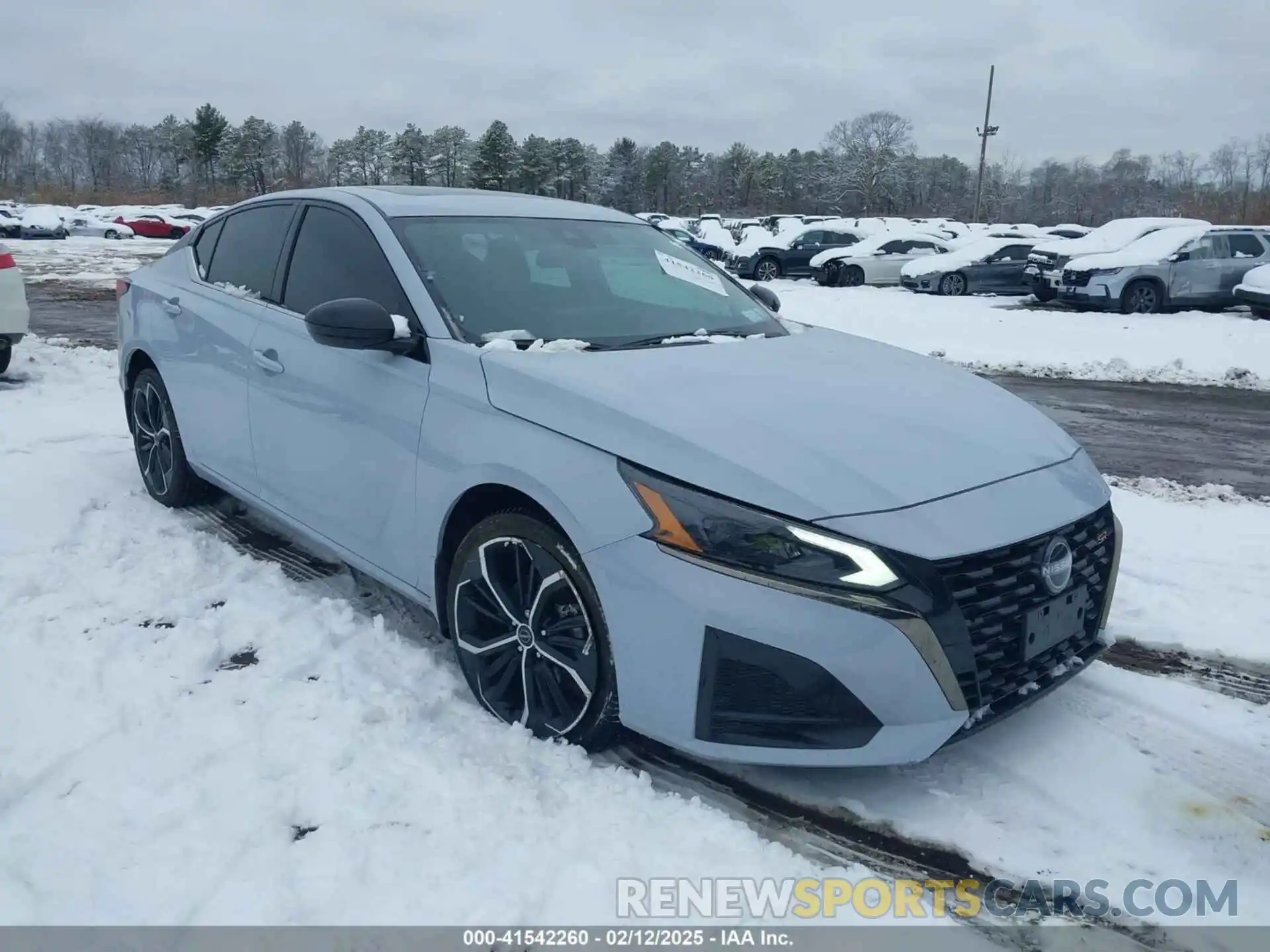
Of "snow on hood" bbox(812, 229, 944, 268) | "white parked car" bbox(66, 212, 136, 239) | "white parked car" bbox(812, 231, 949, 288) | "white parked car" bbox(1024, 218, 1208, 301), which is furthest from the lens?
"white parked car" bbox(66, 212, 136, 239)

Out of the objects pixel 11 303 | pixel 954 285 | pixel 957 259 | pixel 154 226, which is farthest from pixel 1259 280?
pixel 154 226

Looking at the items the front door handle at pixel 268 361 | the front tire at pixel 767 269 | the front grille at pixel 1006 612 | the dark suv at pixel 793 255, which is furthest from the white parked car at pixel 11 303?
the front tire at pixel 767 269

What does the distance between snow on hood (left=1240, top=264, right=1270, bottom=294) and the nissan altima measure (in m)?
13.9

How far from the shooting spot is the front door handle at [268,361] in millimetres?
3875

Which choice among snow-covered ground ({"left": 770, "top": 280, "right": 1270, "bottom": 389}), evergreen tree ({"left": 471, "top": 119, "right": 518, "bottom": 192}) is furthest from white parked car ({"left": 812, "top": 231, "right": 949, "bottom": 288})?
evergreen tree ({"left": 471, "top": 119, "right": 518, "bottom": 192})

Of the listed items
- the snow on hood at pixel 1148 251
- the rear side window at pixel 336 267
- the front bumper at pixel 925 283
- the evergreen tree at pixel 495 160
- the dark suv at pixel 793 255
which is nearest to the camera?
the rear side window at pixel 336 267

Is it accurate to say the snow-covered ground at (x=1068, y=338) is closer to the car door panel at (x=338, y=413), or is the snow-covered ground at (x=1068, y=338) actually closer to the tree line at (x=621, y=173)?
the car door panel at (x=338, y=413)

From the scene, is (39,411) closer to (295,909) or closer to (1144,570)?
(295,909)

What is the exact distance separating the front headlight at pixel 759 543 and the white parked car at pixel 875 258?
21.6 m

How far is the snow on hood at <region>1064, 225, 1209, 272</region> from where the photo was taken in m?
15.9

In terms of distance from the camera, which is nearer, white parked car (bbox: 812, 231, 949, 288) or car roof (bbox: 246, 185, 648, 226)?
car roof (bbox: 246, 185, 648, 226)

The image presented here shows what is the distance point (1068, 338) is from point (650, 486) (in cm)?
1252

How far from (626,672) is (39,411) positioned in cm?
625

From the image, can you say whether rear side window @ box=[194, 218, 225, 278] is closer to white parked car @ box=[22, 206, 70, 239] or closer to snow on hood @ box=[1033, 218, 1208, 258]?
snow on hood @ box=[1033, 218, 1208, 258]
